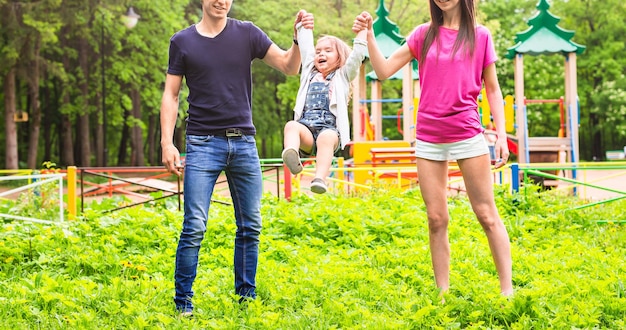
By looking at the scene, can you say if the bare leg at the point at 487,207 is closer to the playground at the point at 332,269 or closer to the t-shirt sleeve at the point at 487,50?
the playground at the point at 332,269

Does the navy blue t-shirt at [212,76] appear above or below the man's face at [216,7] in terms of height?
below

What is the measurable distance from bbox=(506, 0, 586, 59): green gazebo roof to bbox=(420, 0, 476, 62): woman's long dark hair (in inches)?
540

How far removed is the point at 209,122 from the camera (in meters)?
4.52

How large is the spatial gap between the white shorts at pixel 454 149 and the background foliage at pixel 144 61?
20.7m

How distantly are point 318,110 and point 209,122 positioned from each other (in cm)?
77

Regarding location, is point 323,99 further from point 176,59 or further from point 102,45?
point 102,45

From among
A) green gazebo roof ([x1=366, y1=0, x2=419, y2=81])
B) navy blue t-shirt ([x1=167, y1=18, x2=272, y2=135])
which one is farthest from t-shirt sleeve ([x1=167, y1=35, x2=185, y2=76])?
green gazebo roof ([x1=366, y1=0, x2=419, y2=81])

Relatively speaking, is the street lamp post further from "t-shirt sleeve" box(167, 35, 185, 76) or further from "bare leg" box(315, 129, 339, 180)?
"bare leg" box(315, 129, 339, 180)

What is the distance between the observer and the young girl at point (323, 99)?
Result: 4.72 meters

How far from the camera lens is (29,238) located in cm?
730

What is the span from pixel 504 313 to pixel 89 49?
27.7m

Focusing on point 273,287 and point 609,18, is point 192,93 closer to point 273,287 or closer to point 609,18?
point 273,287

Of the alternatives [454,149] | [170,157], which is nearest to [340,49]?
[454,149]

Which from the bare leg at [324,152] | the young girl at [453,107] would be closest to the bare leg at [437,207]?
the young girl at [453,107]
